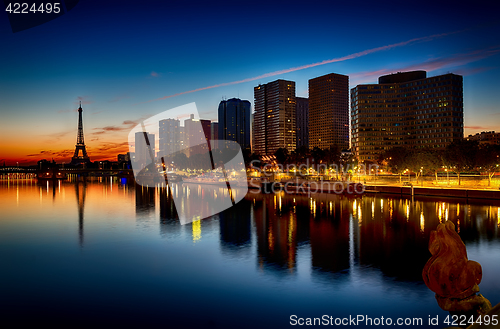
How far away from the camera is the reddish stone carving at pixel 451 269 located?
261 inches

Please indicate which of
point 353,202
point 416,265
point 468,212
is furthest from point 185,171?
point 416,265

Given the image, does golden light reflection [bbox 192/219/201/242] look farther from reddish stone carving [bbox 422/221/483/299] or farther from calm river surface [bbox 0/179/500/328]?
reddish stone carving [bbox 422/221/483/299]

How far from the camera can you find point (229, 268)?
59.5ft

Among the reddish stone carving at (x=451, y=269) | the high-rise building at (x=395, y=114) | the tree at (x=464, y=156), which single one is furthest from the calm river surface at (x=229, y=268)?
the high-rise building at (x=395, y=114)

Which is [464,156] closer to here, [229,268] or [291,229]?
[291,229]

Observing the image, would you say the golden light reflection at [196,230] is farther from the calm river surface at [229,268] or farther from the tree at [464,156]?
the tree at [464,156]

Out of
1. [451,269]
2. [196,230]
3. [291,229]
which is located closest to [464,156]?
[291,229]

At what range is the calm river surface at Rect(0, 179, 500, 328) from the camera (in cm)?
1281

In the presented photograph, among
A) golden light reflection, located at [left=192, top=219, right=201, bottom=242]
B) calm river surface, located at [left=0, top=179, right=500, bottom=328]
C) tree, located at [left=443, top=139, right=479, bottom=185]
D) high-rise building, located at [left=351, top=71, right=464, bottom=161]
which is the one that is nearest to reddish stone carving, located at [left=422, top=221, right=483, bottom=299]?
calm river surface, located at [left=0, top=179, right=500, bottom=328]

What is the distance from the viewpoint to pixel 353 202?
4544cm

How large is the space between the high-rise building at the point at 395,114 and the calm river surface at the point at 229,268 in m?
136

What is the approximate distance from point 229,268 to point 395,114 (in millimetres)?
166627

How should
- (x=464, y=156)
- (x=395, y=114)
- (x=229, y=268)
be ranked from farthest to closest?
(x=395, y=114) < (x=464, y=156) < (x=229, y=268)

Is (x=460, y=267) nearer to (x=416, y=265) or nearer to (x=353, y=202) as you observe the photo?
(x=416, y=265)
